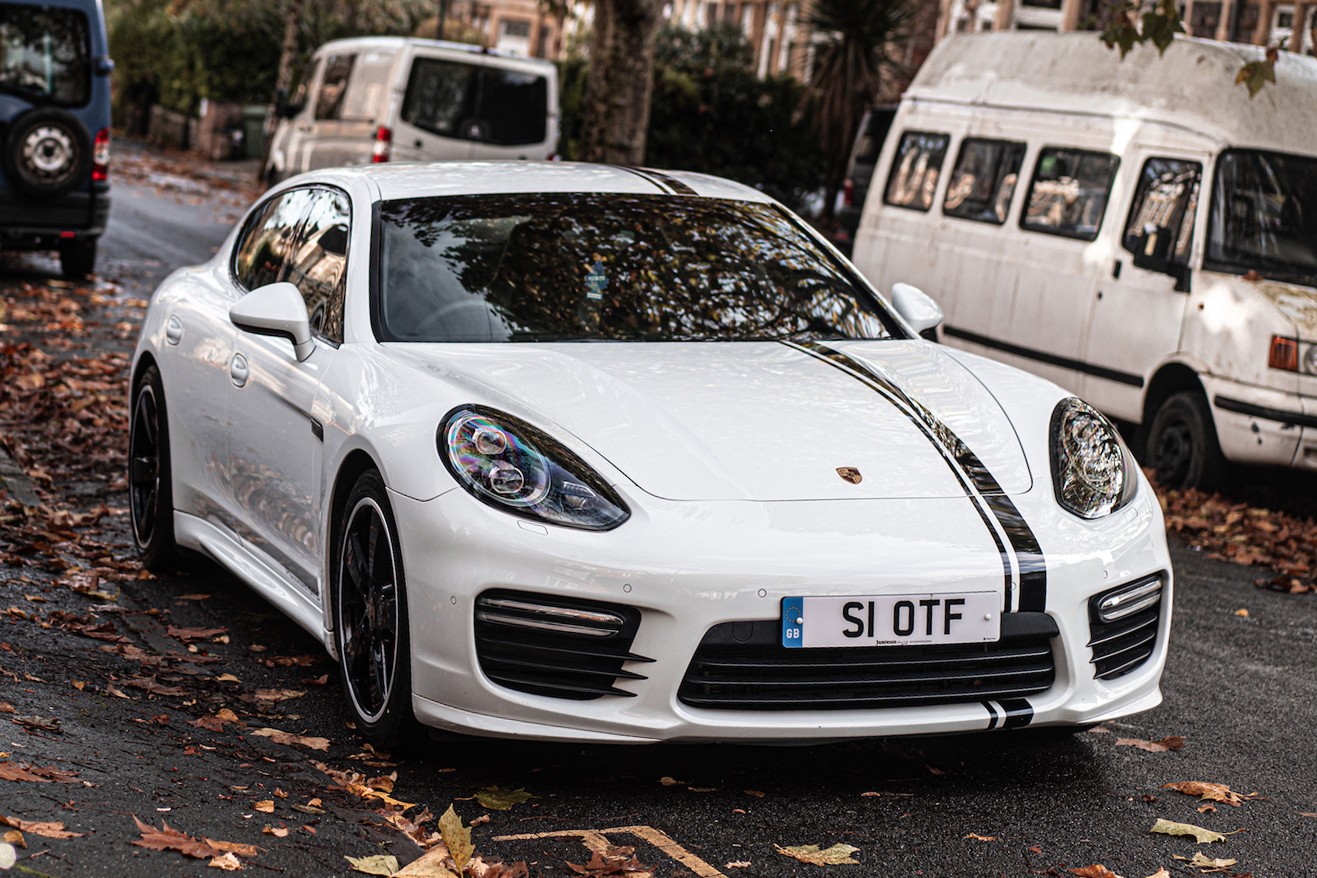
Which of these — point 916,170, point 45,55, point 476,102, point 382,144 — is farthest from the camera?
point 476,102

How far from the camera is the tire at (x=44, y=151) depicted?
12953 mm

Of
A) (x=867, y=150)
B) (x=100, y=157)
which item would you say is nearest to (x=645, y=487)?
(x=100, y=157)

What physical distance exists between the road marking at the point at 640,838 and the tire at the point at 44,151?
429 inches

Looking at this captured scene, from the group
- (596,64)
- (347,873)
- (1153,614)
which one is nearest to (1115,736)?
(1153,614)

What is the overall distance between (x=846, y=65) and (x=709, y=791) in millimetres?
20517

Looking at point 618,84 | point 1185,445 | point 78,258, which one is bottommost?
point 78,258

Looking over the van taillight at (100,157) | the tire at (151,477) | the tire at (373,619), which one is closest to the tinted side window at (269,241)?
the tire at (151,477)

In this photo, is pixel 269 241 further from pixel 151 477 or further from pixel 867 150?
pixel 867 150

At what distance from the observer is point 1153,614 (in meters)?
4.27

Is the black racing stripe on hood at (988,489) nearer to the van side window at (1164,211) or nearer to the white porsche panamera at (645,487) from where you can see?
the white porsche panamera at (645,487)

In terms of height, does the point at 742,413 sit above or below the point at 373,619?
above

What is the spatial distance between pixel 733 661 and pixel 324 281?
6.34 ft

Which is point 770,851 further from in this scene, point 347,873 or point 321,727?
point 321,727

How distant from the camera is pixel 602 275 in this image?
4875mm
